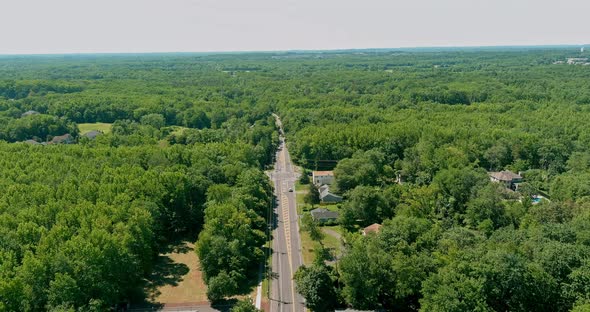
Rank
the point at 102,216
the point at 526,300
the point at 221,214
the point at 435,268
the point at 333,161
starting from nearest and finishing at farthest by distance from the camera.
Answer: the point at 526,300 < the point at 435,268 < the point at 102,216 < the point at 221,214 < the point at 333,161

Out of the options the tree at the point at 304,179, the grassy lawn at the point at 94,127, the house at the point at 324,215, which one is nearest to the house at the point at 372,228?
the house at the point at 324,215

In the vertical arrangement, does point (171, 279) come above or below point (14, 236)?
below

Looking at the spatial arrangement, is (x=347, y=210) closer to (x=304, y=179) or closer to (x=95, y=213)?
(x=304, y=179)

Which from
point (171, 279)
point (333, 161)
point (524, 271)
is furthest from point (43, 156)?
point (524, 271)

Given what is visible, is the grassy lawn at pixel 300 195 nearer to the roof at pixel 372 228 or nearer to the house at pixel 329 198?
the house at pixel 329 198

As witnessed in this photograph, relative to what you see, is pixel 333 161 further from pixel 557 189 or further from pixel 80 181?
pixel 80 181

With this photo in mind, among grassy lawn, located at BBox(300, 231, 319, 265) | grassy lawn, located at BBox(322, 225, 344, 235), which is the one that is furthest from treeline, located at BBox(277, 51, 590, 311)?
grassy lawn, located at BBox(300, 231, 319, 265)
